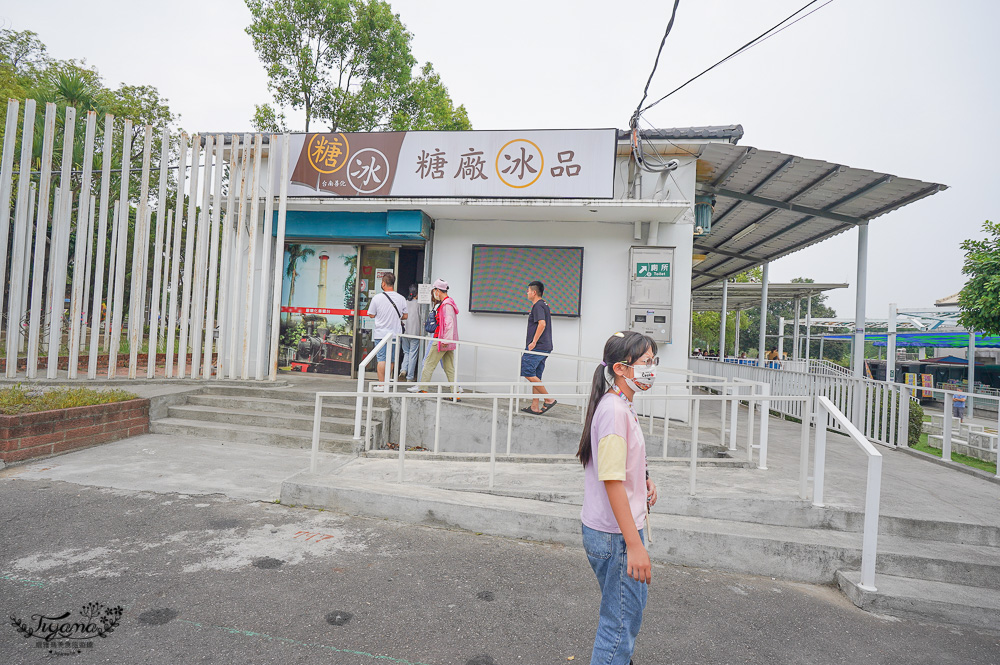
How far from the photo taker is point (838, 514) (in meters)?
4.18

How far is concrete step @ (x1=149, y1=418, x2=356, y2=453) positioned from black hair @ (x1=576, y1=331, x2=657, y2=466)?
4603mm

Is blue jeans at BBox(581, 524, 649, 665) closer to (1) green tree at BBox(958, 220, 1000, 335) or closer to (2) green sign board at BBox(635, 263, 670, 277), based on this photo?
(2) green sign board at BBox(635, 263, 670, 277)

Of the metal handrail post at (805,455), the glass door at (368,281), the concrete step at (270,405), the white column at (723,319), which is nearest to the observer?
the metal handrail post at (805,455)

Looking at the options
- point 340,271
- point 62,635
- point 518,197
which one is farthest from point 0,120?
point 62,635

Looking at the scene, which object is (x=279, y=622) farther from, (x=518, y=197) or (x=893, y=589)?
(x=518, y=197)

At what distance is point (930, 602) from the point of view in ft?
10.9

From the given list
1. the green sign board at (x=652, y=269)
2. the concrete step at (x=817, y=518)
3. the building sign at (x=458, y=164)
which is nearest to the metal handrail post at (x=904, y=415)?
the green sign board at (x=652, y=269)

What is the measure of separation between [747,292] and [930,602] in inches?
619

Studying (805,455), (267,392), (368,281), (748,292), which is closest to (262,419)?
(267,392)

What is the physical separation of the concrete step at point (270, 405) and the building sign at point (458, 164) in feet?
11.5

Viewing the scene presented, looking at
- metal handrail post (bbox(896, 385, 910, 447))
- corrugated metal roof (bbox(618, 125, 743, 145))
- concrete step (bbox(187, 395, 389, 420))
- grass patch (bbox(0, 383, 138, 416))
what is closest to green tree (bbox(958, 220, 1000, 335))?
metal handrail post (bbox(896, 385, 910, 447))

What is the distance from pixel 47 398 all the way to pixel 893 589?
320 inches

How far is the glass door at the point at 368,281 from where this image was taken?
9570mm

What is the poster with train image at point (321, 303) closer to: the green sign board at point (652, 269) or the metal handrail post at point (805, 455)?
the green sign board at point (652, 269)
